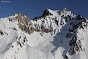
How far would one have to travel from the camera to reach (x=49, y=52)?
80.4m

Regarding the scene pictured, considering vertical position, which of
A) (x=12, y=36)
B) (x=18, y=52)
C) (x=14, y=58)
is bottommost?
(x=14, y=58)

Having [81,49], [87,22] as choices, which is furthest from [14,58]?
[87,22]

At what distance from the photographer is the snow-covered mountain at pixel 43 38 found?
72956mm

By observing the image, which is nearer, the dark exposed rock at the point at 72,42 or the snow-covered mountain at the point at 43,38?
the snow-covered mountain at the point at 43,38

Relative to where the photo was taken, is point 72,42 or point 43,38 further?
point 43,38

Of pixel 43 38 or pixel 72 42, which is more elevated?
pixel 43 38

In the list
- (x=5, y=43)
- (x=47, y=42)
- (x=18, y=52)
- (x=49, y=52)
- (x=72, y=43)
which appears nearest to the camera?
(x=18, y=52)

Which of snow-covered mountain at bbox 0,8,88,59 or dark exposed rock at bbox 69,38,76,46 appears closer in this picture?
snow-covered mountain at bbox 0,8,88,59

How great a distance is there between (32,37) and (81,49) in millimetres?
42614

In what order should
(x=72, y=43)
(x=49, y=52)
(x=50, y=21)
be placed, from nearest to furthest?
(x=49, y=52) < (x=72, y=43) < (x=50, y=21)

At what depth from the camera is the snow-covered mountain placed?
73.0 m

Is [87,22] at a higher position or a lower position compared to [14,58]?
higher

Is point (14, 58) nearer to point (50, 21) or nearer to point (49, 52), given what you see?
point (49, 52)

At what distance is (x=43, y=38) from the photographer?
347 feet
